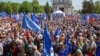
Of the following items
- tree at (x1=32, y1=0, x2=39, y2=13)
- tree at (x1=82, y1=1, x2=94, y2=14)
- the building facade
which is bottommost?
the building facade

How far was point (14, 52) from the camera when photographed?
579 inches

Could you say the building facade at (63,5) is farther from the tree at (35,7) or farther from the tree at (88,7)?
the tree at (88,7)

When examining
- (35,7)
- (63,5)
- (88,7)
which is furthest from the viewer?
(63,5)

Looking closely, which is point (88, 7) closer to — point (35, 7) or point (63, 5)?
point (35, 7)

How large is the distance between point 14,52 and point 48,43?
119 centimetres

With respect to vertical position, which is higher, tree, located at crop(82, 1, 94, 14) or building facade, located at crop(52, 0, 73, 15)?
tree, located at crop(82, 1, 94, 14)

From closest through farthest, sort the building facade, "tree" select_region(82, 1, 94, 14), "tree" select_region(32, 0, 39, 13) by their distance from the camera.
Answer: "tree" select_region(82, 1, 94, 14) → "tree" select_region(32, 0, 39, 13) → the building facade

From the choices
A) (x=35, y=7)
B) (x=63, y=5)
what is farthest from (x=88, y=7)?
(x=63, y=5)

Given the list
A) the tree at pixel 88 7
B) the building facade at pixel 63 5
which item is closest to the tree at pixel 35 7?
the building facade at pixel 63 5

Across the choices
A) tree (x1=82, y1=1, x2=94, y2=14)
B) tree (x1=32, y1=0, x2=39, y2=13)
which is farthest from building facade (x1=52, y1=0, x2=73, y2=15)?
tree (x1=82, y1=1, x2=94, y2=14)

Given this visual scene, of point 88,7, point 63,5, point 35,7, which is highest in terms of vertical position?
point 88,7

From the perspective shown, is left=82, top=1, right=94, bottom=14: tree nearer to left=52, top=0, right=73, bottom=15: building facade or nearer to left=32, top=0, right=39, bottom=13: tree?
left=32, top=0, right=39, bottom=13: tree

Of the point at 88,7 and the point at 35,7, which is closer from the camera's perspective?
the point at 88,7

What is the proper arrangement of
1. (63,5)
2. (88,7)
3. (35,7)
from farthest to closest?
1. (63,5)
2. (35,7)
3. (88,7)
